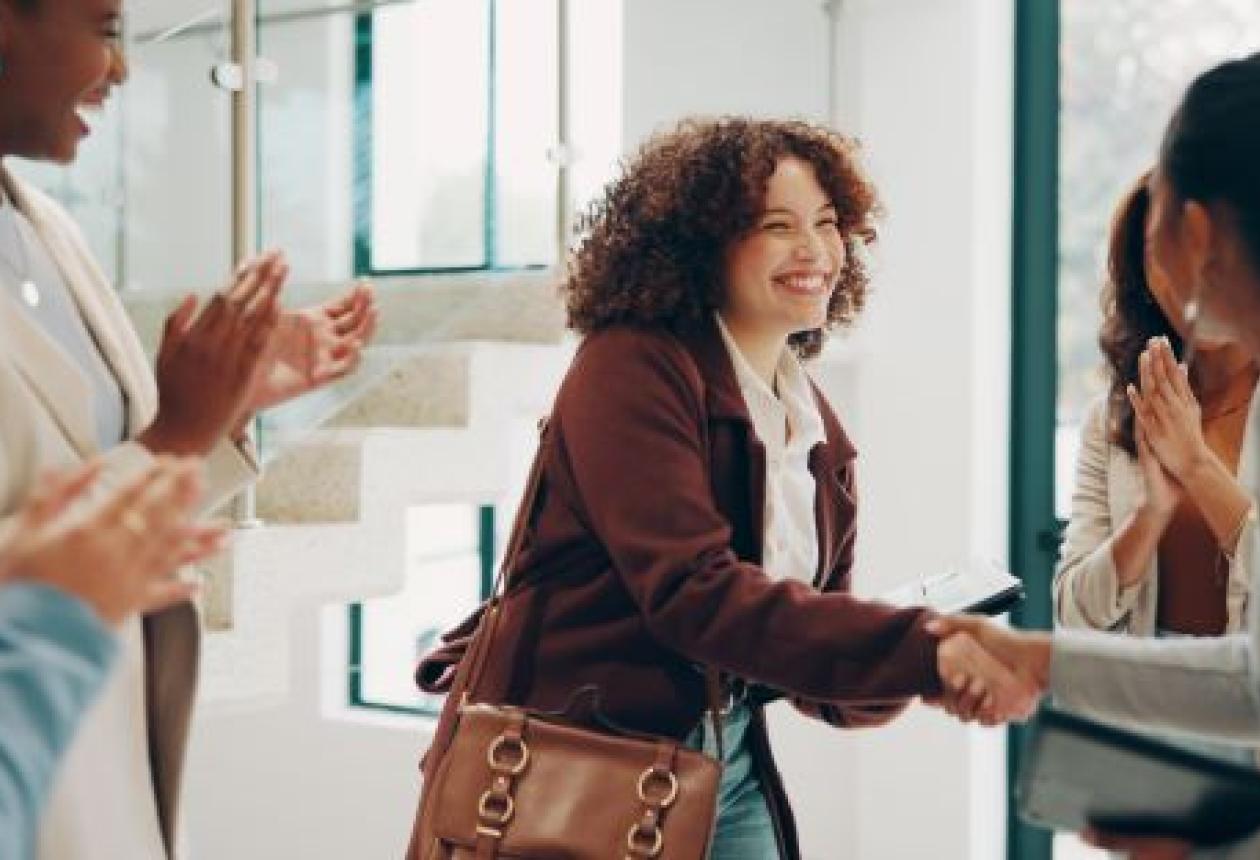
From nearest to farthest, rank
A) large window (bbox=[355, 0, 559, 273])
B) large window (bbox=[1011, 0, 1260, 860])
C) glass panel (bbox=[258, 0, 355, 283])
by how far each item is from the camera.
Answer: glass panel (bbox=[258, 0, 355, 283]), large window (bbox=[355, 0, 559, 273]), large window (bbox=[1011, 0, 1260, 860])

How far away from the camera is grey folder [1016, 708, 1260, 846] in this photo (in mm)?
1430

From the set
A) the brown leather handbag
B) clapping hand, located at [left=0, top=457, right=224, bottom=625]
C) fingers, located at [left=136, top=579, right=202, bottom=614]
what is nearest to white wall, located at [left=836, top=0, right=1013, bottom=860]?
the brown leather handbag

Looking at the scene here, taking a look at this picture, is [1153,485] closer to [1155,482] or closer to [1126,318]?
[1155,482]

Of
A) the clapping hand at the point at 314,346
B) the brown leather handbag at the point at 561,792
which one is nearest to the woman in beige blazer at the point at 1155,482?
the brown leather handbag at the point at 561,792

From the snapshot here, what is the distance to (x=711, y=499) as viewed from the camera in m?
1.91

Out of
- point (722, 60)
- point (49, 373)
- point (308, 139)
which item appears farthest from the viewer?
point (722, 60)

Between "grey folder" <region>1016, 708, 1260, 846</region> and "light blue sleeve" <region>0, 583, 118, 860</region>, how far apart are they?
3.04 feet

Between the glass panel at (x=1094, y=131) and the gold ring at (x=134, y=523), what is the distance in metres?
3.43

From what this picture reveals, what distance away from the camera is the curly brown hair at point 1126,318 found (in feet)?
7.79

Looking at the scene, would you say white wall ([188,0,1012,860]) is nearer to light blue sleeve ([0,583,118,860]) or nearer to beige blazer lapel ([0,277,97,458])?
beige blazer lapel ([0,277,97,458])

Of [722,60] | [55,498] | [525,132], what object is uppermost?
[722,60]

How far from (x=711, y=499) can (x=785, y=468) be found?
17 centimetres

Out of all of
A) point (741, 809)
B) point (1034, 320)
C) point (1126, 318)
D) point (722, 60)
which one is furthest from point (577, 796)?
point (722, 60)

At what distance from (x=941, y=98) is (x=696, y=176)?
2.03m
